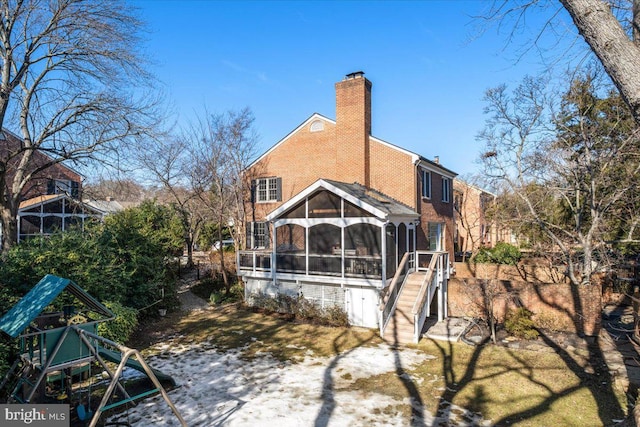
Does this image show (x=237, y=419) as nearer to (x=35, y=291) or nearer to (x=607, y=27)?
(x=35, y=291)

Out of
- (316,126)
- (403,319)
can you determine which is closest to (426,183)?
(316,126)

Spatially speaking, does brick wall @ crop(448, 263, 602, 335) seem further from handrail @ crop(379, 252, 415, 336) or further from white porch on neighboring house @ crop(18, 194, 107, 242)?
white porch on neighboring house @ crop(18, 194, 107, 242)

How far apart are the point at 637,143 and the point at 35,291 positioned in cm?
2102

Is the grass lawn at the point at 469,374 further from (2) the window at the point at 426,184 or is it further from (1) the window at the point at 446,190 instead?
(1) the window at the point at 446,190

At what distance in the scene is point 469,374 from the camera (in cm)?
1048

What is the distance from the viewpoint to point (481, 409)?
8414 millimetres

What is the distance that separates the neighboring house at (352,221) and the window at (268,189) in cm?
7

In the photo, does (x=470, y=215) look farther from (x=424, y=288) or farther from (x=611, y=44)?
(x=611, y=44)

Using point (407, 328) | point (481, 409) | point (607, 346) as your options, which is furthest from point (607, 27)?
point (607, 346)

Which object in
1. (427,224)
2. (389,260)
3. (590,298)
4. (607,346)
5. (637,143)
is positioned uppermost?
(637,143)

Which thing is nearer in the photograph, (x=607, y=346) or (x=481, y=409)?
(x=481, y=409)

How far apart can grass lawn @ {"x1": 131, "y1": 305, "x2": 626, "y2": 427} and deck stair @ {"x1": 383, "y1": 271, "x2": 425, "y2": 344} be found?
58cm

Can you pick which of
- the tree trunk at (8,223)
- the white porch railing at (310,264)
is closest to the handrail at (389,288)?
the white porch railing at (310,264)

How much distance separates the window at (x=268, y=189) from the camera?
2323cm
